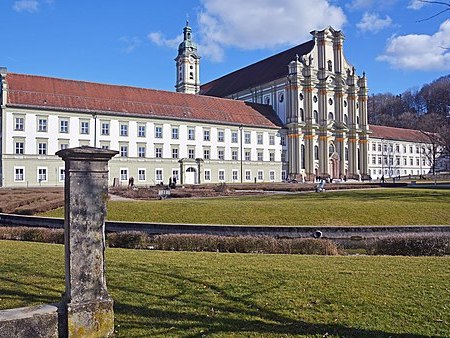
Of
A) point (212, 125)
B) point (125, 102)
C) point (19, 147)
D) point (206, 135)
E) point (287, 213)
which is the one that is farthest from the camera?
point (212, 125)

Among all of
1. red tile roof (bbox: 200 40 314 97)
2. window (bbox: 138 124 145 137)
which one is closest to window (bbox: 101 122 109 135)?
window (bbox: 138 124 145 137)

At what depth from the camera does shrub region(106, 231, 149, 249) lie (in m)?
14.9

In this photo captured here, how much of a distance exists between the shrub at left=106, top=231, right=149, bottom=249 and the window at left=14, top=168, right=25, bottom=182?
37302 millimetres

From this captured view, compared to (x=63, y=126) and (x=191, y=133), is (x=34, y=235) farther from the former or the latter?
(x=191, y=133)

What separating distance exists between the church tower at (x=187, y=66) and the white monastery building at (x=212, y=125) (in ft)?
21.8

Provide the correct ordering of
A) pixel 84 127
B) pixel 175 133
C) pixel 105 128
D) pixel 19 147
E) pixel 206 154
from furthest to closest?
pixel 206 154 → pixel 175 133 → pixel 105 128 → pixel 84 127 → pixel 19 147

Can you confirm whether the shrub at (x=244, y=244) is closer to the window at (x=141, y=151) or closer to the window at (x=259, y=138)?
the window at (x=141, y=151)

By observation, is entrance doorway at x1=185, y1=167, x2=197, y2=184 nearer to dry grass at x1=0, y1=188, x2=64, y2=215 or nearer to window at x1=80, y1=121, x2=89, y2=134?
window at x1=80, y1=121, x2=89, y2=134

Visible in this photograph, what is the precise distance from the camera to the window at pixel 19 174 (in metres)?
47.6

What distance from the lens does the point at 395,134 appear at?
322 ft

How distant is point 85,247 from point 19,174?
4686cm

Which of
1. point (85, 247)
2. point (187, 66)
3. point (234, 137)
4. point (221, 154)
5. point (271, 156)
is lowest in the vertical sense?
point (85, 247)

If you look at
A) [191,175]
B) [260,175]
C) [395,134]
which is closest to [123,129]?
[191,175]

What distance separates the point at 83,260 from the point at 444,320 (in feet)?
16.3
